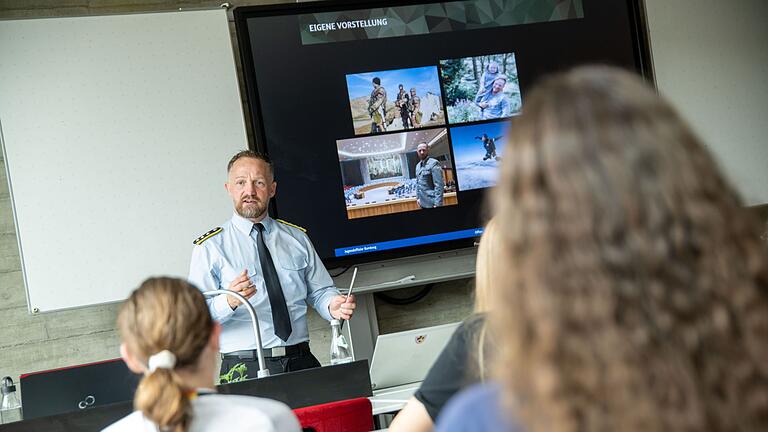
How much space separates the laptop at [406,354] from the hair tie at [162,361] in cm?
171

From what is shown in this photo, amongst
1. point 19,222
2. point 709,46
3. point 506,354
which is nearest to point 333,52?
point 19,222

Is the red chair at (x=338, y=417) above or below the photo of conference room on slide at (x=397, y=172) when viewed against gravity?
below

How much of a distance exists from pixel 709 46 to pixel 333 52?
7.81ft

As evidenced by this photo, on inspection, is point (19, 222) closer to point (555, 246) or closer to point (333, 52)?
point (333, 52)

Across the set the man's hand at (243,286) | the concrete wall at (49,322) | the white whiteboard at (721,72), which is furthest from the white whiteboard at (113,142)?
the white whiteboard at (721,72)

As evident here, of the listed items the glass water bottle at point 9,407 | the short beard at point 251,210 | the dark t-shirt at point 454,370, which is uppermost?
the short beard at point 251,210

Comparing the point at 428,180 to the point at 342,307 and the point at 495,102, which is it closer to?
the point at 495,102

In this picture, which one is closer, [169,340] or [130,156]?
[169,340]

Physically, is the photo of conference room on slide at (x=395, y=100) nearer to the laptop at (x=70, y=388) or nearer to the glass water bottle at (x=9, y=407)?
the laptop at (x=70, y=388)

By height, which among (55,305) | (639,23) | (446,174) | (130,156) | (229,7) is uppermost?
(229,7)

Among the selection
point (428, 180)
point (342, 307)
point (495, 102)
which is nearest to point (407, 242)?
point (428, 180)

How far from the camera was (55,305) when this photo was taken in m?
4.55

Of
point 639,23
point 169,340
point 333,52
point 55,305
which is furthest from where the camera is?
point 639,23

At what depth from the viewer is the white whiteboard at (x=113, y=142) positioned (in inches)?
181
